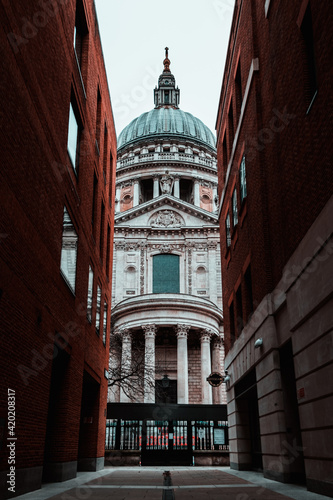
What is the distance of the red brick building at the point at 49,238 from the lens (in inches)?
397

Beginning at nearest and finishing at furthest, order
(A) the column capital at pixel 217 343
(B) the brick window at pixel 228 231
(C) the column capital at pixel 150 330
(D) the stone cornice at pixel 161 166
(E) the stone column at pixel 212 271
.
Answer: (B) the brick window at pixel 228 231
(C) the column capital at pixel 150 330
(A) the column capital at pixel 217 343
(E) the stone column at pixel 212 271
(D) the stone cornice at pixel 161 166

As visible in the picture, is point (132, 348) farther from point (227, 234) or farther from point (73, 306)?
point (73, 306)

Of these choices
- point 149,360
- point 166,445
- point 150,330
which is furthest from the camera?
point 150,330

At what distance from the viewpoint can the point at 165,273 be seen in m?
52.8

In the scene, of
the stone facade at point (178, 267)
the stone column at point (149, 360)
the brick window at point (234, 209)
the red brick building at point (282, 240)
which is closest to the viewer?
the red brick building at point (282, 240)

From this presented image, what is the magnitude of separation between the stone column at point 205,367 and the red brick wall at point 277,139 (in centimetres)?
2372

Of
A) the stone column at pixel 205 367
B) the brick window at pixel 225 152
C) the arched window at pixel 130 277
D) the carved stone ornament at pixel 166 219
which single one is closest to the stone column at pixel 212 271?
the carved stone ornament at pixel 166 219

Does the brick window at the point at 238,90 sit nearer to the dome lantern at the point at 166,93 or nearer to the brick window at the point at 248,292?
the brick window at the point at 248,292

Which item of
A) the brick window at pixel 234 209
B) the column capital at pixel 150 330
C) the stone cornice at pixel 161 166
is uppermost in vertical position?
the stone cornice at pixel 161 166

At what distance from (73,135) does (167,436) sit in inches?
753

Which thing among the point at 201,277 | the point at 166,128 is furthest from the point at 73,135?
the point at 166,128

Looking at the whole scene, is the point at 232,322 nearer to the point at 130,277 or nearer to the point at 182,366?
the point at 182,366

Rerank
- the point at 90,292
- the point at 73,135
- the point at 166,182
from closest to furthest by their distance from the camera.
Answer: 1. the point at 73,135
2. the point at 90,292
3. the point at 166,182

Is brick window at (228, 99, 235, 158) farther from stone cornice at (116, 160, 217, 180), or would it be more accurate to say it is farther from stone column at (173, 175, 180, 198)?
stone cornice at (116, 160, 217, 180)
